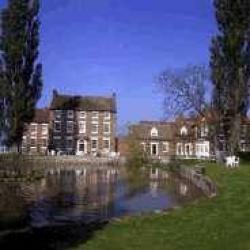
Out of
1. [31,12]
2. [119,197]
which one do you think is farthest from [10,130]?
[119,197]

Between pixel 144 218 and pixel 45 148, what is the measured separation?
7408 cm

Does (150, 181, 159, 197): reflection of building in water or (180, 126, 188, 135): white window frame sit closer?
(150, 181, 159, 197): reflection of building in water

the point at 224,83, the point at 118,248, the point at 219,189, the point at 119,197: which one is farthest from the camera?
the point at 224,83

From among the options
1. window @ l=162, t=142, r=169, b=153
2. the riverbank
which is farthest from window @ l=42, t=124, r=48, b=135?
the riverbank

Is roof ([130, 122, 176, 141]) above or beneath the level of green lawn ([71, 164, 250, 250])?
above

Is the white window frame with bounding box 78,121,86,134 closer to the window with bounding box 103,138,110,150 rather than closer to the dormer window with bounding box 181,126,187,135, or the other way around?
the window with bounding box 103,138,110,150

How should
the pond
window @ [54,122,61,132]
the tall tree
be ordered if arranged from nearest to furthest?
the pond, the tall tree, window @ [54,122,61,132]

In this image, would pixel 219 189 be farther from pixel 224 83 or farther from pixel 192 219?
pixel 224 83

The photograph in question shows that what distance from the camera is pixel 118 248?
13.6 metres

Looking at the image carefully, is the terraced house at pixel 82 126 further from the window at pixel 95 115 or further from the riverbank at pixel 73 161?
the riverbank at pixel 73 161

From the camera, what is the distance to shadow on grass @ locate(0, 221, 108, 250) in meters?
14.0

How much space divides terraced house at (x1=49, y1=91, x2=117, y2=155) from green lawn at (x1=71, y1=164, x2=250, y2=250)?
70188 mm

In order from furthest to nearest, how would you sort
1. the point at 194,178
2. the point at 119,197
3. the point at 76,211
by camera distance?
the point at 194,178
the point at 119,197
the point at 76,211

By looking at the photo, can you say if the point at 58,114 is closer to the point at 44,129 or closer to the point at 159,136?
the point at 44,129
